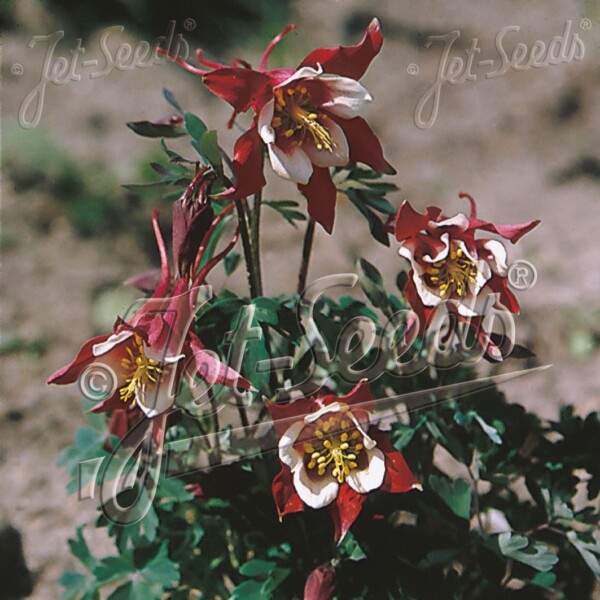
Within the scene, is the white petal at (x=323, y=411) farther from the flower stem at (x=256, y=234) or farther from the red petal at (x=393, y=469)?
the flower stem at (x=256, y=234)

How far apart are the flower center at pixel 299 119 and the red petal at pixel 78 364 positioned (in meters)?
0.34

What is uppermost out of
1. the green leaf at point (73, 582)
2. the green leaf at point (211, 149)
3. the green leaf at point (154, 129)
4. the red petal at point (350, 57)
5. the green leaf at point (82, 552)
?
the red petal at point (350, 57)

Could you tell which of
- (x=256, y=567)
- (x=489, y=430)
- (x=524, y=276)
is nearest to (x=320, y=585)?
(x=256, y=567)

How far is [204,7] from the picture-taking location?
2857 millimetres

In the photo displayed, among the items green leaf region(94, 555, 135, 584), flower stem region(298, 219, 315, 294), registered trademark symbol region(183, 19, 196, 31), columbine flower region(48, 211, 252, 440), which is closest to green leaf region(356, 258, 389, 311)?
flower stem region(298, 219, 315, 294)

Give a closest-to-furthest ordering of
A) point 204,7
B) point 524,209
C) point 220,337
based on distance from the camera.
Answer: point 220,337
point 524,209
point 204,7

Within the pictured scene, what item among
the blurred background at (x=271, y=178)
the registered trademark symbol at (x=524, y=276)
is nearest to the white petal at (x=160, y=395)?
the blurred background at (x=271, y=178)

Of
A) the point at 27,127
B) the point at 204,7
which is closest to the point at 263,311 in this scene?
the point at 27,127

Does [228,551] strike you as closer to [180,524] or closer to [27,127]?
[180,524]

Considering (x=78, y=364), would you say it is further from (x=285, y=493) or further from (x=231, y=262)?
(x=231, y=262)

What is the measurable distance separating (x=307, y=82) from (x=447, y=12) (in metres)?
2.13

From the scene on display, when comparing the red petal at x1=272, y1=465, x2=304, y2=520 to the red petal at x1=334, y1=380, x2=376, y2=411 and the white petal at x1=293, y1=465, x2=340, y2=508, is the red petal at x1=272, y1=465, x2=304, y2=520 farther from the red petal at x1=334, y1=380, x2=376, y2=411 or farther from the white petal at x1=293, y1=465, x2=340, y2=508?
the red petal at x1=334, y1=380, x2=376, y2=411

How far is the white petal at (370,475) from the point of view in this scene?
1.00 meters

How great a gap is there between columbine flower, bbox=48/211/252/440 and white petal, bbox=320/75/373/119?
248mm
